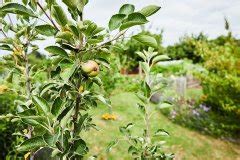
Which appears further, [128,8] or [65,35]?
[128,8]

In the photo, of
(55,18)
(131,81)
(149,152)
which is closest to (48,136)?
(55,18)

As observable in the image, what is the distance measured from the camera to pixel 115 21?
56.3 inches

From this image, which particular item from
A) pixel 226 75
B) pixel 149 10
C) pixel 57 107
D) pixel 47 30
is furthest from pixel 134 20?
pixel 226 75

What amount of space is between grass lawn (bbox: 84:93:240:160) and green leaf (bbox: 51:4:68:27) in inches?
205

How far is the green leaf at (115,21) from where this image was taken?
4.65ft

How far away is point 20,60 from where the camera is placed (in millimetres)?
2742

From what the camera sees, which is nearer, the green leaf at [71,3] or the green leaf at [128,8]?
the green leaf at [71,3]

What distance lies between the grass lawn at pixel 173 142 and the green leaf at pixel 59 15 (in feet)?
17.1

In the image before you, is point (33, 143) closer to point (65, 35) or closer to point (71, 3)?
point (65, 35)

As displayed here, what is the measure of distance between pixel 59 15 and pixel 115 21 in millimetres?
235

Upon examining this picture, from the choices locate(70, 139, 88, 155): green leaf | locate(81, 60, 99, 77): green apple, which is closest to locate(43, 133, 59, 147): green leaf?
locate(70, 139, 88, 155): green leaf

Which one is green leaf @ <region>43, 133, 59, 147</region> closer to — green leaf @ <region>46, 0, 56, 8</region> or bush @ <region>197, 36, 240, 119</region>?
green leaf @ <region>46, 0, 56, 8</region>

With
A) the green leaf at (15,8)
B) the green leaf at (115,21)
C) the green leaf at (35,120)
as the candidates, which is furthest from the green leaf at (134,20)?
the green leaf at (35,120)

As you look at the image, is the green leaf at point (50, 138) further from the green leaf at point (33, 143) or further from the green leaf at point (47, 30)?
the green leaf at point (47, 30)
